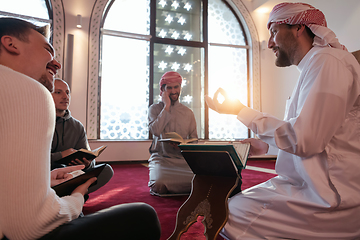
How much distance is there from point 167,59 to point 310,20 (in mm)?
4400

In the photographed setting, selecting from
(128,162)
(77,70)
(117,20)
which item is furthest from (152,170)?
(117,20)

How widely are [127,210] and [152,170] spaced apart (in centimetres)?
187

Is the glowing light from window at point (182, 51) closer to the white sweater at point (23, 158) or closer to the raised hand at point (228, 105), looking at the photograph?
the raised hand at point (228, 105)

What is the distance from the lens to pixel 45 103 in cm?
68

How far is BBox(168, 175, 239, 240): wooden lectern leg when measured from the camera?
3.72 feet

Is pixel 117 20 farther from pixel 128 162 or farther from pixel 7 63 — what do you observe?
pixel 7 63

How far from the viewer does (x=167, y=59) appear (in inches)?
220

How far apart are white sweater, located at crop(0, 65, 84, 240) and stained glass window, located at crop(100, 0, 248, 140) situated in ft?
15.0

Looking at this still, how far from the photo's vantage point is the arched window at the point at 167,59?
520 cm

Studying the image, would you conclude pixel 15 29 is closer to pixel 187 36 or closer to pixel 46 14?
pixel 46 14

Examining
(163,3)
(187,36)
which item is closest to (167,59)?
(187,36)

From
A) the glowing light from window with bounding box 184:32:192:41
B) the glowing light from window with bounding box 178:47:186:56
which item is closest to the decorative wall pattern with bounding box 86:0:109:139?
the glowing light from window with bounding box 178:47:186:56

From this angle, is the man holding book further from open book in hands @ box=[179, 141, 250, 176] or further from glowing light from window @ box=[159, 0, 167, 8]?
glowing light from window @ box=[159, 0, 167, 8]

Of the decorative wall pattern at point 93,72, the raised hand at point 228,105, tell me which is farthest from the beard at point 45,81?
the decorative wall pattern at point 93,72
